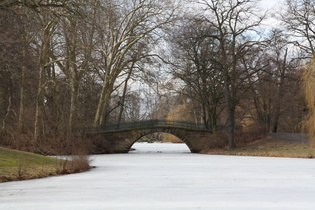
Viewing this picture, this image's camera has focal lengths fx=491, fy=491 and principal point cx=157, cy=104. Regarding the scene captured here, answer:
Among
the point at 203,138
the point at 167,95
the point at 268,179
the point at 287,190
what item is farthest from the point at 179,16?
the point at 287,190

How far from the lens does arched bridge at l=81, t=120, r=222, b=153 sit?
124 feet

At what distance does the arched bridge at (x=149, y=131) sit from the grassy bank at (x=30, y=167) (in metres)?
19.2

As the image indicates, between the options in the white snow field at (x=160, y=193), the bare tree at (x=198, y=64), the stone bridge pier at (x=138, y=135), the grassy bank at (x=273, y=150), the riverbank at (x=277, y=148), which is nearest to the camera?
the white snow field at (x=160, y=193)

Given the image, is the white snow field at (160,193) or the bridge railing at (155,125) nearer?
the white snow field at (160,193)

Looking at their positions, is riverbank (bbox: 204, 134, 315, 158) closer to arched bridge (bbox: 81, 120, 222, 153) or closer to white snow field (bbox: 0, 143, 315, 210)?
arched bridge (bbox: 81, 120, 222, 153)

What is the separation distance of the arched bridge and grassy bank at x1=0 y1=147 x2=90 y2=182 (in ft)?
63.1

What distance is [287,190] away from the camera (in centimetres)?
1121

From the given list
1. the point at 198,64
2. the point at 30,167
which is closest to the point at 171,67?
the point at 198,64

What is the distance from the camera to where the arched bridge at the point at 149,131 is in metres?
37.9

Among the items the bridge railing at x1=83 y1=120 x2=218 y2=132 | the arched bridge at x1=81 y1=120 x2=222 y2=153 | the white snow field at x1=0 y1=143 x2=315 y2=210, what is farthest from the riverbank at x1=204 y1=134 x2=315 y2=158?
the white snow field at x1=0 y1=143 x2=315 y2=210

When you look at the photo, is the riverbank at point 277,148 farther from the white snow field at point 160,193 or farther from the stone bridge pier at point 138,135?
the white snow field at point 160,193

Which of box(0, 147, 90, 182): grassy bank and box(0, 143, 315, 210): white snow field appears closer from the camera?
box(0, 143, 315, 210): white snow field

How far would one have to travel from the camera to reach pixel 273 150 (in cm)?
3069

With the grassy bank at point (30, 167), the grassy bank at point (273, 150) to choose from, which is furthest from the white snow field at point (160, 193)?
the grassy bank at point (273, 150)
